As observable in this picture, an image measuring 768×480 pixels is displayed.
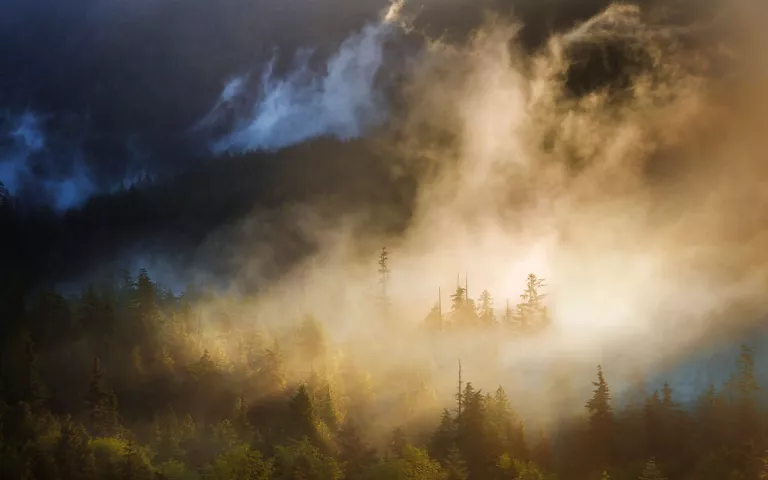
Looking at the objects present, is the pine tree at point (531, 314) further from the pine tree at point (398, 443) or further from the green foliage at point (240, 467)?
the green foliage at point (240, 467)

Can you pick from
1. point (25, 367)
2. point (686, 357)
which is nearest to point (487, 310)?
point (686, 357)

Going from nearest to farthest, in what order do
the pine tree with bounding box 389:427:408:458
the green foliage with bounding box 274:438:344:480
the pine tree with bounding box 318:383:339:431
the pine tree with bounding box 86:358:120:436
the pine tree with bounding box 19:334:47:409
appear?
1. the green foliage with bounding box 274:438:344:480
2. the pine tree with bounding box 86:358:120:436
3. the pine tree with bounding box 389:427:408:458
4. the pine tree with bounding box 19:334:47:409
5. the pine tree with bounding box 318:383:339:431

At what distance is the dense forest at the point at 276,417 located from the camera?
97812 millimetres

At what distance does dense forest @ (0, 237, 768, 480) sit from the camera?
97.8 metres

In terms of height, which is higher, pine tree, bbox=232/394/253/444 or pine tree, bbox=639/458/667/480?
pine tree, bbox=232/394/253/444

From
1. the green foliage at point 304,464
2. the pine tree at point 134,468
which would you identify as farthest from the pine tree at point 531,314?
the pine tree at point 134,468

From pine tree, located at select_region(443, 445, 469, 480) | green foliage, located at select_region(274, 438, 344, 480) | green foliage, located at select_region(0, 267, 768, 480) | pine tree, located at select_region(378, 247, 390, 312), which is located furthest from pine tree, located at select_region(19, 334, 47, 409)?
pine tree, located at select_region(378, 247, 390, 312)

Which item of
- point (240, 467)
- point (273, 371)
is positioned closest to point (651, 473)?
point (240, 467)

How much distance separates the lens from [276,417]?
119562 millimetres

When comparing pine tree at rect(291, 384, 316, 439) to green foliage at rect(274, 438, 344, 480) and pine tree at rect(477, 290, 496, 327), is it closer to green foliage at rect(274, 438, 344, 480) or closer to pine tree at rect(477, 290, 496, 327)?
green foliage at rect(274, 438, 344, 480)

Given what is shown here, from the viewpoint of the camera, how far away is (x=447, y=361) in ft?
481

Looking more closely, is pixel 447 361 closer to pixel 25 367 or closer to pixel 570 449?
pixel 570 449

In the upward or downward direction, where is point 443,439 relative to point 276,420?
downward

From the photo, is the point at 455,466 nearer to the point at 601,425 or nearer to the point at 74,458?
the point at 601,425
